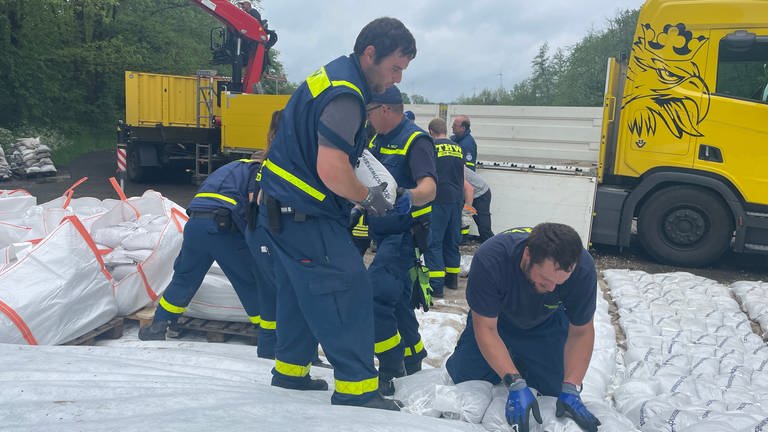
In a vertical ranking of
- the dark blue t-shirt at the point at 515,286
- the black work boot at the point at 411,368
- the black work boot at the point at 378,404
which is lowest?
the black work boot at the point at 411,368

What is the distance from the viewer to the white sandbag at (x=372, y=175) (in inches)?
96.7

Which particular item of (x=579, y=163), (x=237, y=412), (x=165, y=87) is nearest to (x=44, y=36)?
(x=165, y=87)

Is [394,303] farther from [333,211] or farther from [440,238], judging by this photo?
[440,238]

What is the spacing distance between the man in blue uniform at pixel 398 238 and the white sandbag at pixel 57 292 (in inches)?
66.9

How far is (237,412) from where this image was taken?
183 cm

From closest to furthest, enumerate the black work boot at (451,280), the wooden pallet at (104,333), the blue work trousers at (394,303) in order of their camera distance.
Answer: the blue work trousers at (394,303) → the wooden pallet at (104,333) → the black work boot at (451,280)

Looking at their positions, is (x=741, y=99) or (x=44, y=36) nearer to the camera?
(x=741, y=99)

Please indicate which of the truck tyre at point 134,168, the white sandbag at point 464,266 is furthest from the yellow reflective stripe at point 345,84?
the truck tyre at point 134,168

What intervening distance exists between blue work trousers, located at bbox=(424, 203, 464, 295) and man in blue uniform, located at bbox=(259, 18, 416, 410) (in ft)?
8.33

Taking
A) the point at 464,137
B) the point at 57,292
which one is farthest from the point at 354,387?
the point at 464,137

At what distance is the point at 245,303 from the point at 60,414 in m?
1.86

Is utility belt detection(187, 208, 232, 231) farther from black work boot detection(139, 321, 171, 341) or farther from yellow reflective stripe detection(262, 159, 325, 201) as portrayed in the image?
yellow reflective stripe detection(262, 159, 325, 201)

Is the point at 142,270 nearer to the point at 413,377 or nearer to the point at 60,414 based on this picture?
the point at 413,377

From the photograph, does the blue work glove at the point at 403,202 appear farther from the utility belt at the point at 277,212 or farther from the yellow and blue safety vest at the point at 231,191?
the yellow and blue safety vest at the point at 231,191
